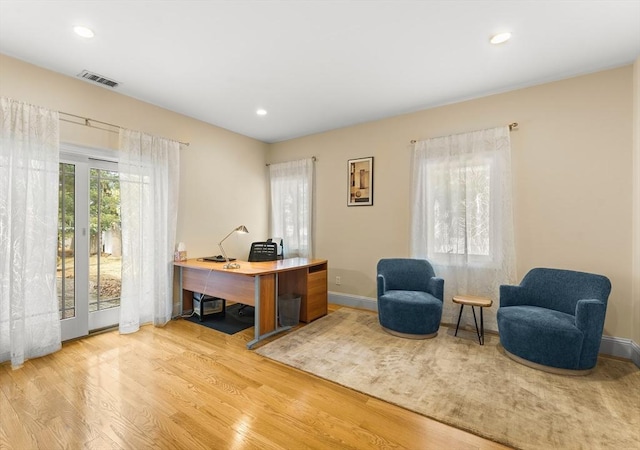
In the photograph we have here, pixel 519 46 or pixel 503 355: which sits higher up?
pixel 519 46

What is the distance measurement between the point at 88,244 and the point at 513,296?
4.68 meters

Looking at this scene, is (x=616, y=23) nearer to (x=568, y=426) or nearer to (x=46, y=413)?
(x=568, y=426)

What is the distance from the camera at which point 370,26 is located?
7.12ft

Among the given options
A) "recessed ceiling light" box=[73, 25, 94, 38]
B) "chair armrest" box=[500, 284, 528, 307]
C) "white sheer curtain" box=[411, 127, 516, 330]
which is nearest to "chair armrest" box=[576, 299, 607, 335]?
"chair armrest" box=[500, 284, 528, 307]

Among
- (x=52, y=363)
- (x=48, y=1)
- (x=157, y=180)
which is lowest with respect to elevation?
(x=52, y=363)

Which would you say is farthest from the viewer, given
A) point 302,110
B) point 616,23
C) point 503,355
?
point 302,110

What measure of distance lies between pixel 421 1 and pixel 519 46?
115 centimetres

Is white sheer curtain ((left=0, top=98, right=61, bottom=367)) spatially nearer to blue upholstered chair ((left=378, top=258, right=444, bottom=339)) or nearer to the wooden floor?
the wooden floor

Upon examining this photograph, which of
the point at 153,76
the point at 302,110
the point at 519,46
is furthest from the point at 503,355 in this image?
the point at 153,76

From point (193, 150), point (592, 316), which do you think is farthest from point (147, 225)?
point (592, 316)

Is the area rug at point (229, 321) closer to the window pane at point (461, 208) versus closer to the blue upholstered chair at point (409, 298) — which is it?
the blue upholstered chair at point (409, 298)

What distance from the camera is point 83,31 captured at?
7.27ft

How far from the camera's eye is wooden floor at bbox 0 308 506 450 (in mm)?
1623

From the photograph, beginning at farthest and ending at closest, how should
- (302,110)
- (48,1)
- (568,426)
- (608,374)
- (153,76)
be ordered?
1. (302,110)
2. (153,76)
3. (608,374)
4. (48,1)
5. (568,426)
